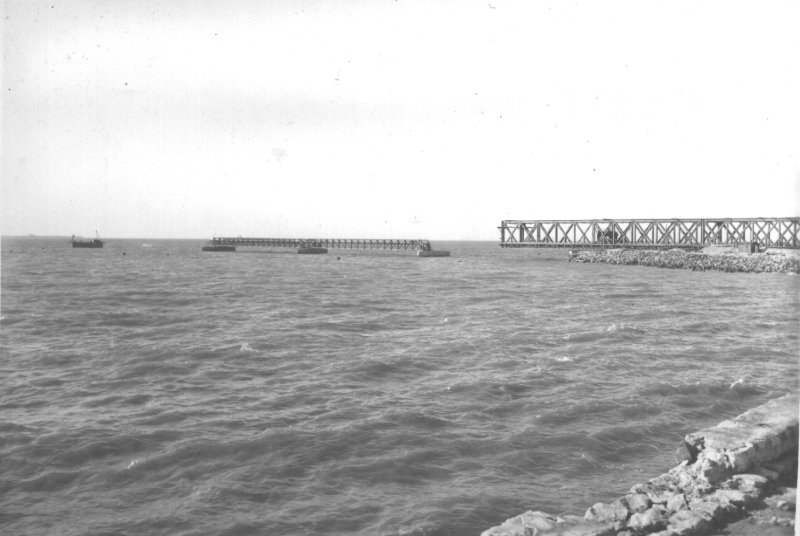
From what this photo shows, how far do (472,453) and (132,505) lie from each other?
18.8ft

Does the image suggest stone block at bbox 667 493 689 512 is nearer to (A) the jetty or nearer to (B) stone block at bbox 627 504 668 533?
(B) stone block at bbox 627 504 668 533

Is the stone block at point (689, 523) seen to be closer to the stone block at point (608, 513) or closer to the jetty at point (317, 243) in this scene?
the stone block at point (608, 513)

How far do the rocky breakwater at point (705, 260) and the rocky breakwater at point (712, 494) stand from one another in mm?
47879

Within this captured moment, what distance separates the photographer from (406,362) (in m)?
17.0

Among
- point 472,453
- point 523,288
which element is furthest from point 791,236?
point 472,453

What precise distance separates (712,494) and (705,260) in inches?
2330

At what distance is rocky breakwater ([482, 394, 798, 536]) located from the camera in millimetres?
6230

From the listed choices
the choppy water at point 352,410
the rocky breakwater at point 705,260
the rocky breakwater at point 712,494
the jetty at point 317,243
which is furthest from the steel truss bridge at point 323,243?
the rocky breakwater at point 712,494

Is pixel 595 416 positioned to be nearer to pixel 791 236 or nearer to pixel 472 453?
pixel 472 453

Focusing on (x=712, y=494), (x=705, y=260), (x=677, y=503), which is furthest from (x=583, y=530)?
(x=705, y=260)

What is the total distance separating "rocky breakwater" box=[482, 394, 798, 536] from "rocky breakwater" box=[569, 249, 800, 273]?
157ft

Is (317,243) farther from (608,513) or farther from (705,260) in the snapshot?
(608,513)

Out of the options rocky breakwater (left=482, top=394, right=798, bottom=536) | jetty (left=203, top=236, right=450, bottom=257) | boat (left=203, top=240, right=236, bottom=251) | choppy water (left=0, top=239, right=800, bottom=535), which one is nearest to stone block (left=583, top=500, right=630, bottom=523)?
rocky breakwater (left=482, top=394, right=798, bottom=536)

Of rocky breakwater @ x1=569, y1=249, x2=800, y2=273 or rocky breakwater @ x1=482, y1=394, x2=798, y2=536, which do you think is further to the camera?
rocky breakwater @ x1=569, y1=249, x2=800, y2=273
